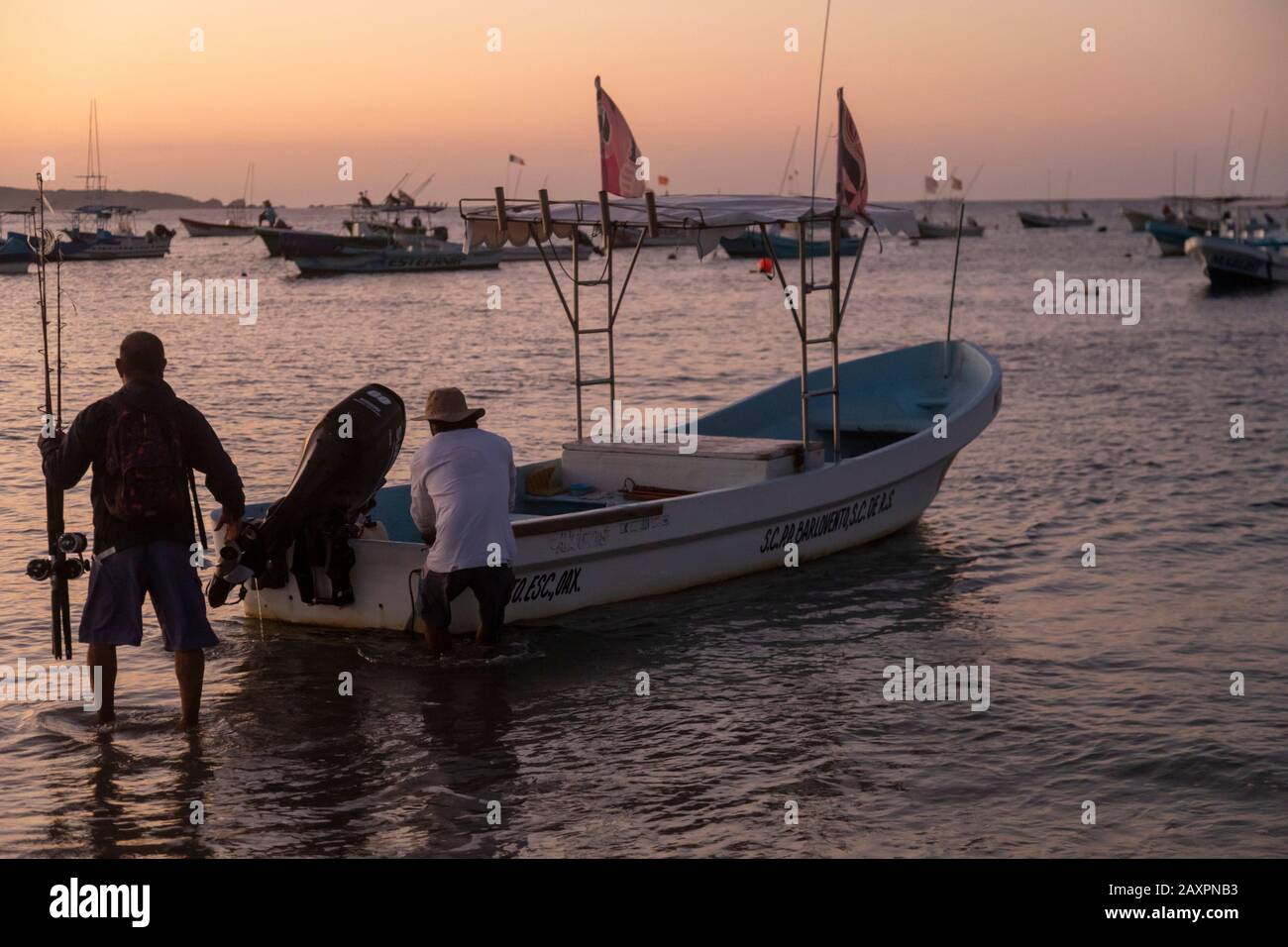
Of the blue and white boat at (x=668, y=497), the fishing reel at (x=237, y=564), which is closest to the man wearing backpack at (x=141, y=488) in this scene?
the fishing reel at (x=237, y=564)

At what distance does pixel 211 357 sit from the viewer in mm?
31500

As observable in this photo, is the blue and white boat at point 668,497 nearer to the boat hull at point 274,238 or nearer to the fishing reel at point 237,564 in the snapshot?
the fishing reel at point 237,564

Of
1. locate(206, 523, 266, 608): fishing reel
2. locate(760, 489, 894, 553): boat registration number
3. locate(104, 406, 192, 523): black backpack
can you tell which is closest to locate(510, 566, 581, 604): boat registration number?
locate(206, 523, 266, 608): fishing reel

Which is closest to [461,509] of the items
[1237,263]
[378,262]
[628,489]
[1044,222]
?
[628,489]

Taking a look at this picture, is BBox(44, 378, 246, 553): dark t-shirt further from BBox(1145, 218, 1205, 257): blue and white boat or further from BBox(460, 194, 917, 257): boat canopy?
BBox(1145, 218, 1205, 257): blue and white boat

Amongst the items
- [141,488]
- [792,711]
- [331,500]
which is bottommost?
[792,711]

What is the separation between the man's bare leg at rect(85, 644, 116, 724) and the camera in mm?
7113

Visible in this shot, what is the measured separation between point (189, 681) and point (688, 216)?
540 centimetres

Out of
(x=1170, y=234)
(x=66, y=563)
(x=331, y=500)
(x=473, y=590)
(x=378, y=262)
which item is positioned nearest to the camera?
(x=66, y=563)

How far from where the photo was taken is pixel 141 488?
264 inches

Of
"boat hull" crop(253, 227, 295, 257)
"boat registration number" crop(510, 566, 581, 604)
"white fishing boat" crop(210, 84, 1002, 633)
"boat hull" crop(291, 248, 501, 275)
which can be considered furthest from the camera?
"boat hull" crop(253, 227, 295, 257)

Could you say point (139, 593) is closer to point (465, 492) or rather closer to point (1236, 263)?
point (465, 492)
